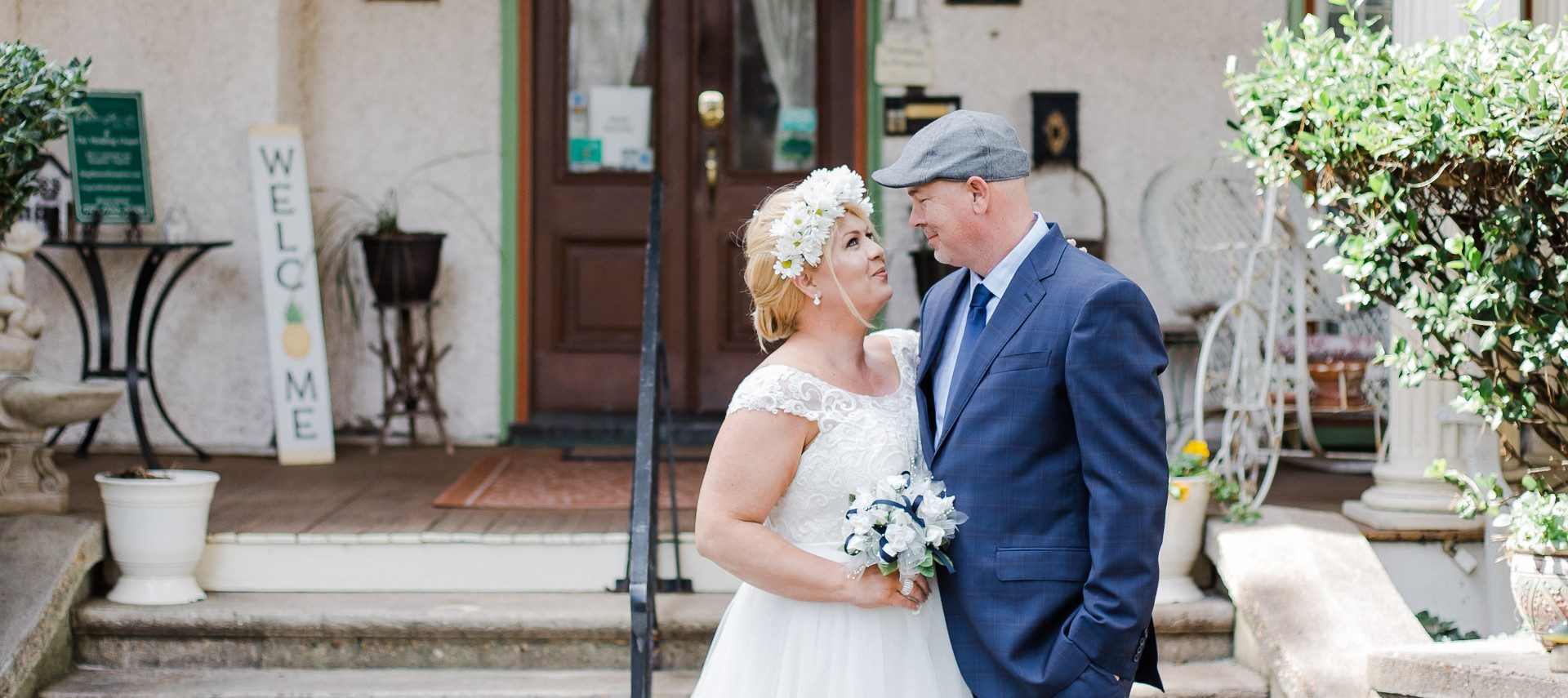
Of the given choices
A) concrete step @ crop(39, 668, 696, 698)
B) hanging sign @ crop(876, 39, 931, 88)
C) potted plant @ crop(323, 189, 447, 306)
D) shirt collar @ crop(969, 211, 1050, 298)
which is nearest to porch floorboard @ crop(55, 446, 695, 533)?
concrete step @ crop(39, 668, 696, 698)

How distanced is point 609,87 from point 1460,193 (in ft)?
12.2

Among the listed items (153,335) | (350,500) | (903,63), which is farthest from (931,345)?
(153,335)

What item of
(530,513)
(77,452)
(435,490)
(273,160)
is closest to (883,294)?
(530,513)

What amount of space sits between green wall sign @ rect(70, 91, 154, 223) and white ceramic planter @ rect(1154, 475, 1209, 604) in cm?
389

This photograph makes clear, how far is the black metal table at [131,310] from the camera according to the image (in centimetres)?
519

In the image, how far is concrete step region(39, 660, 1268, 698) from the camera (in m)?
3.41

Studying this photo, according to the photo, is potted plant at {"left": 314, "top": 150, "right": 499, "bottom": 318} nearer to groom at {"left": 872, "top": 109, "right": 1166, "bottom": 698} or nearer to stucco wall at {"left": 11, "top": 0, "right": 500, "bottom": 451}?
stucco wall at {"left": 11, "top": 0, "right": 500, "bottom": 451}

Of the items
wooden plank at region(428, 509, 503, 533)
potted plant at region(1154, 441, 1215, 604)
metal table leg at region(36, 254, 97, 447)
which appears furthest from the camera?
metal table leg at region(36, 254, 97, 447)

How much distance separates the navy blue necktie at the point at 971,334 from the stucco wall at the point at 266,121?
13.9ft

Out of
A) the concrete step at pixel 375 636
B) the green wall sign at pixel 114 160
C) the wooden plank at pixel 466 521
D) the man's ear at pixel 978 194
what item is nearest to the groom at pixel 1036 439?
the man's ear at pixel 978 194

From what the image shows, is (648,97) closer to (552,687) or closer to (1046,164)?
(1046,164)

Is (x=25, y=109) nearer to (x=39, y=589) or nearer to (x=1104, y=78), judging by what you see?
(x=39, y=589)

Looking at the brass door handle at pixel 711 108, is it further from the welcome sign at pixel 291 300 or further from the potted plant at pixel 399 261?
the welcome sign at pixel 291 300

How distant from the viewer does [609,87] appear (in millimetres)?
6055
